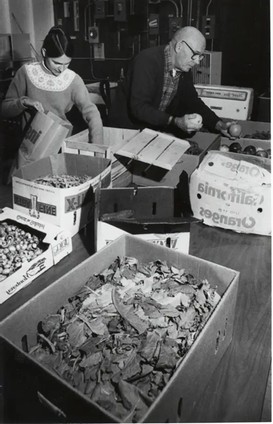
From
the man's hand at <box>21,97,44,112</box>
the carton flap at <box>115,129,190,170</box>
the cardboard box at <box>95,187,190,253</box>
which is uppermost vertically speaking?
the man's hand at <box>21,97,44,112</box>

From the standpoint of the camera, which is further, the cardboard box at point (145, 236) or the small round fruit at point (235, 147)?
the small round fruit at point (235, 147)

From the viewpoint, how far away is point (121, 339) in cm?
95

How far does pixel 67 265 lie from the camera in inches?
54.5

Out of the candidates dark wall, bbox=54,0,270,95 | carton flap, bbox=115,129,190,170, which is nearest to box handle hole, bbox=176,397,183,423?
carton flap, bbox=115,129,190,170

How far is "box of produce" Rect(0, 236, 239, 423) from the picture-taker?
0.77m

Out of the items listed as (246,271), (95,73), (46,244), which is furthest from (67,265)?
(95,73)

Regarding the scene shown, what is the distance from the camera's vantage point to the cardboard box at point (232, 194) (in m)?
1.57

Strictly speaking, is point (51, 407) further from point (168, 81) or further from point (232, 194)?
point (168, 81)

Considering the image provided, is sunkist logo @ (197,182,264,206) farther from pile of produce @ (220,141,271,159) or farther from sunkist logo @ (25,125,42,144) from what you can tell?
sunkist logo @ (25,125,42,144)

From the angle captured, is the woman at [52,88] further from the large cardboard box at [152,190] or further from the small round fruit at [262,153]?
the small round fruit at [262,153]

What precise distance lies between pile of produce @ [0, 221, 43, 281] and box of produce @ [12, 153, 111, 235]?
0.34 feet

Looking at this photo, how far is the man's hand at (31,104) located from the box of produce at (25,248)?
2.55ft

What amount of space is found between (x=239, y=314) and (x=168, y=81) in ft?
5.85

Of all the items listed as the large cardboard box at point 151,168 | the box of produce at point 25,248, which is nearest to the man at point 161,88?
the large cardboard box at point 151,168
